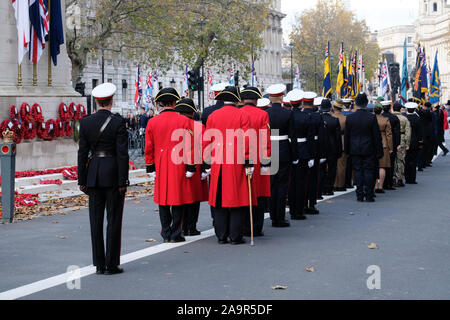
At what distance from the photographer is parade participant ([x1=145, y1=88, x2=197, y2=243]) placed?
10102 millimetres

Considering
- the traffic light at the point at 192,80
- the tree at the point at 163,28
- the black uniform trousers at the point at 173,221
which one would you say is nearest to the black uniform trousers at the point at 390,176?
the black uniform trousers at the point at 173,221

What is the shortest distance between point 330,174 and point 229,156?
677 centimetres

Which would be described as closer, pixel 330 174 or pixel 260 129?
pixel 260 129

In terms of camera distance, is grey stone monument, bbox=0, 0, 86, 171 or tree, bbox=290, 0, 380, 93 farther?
tree, bbox=290, 0, 380, 93

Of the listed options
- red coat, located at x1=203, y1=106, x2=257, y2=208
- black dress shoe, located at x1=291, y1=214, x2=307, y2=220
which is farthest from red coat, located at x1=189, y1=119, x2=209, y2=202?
black dress shoe, located at x1=291, y1=214, x2=307, y2=220

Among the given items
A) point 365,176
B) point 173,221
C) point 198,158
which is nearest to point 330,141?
point 365,176

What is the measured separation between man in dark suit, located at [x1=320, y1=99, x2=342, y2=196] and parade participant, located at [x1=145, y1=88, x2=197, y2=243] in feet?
20.4

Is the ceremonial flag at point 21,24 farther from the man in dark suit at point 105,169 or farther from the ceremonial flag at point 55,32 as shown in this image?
the man in dark suit at point 105,169

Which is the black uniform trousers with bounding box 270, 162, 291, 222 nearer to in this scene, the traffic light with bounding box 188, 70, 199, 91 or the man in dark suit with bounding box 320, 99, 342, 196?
the man in dark suit with bounding box 320, 99, 342, 196

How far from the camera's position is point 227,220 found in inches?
406

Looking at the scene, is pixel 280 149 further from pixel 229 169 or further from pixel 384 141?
pixel 384 141

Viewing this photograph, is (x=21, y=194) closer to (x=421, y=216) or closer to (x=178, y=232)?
(x=178, y=232)
